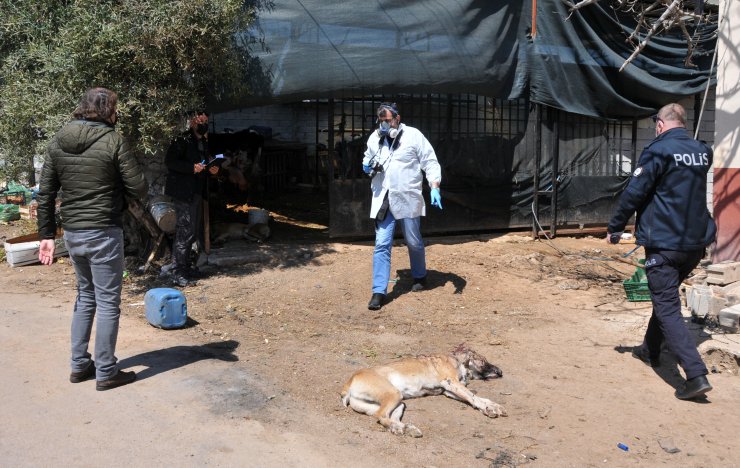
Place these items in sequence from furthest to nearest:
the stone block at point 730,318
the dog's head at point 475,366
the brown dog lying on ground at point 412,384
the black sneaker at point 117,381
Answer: the stone block at point 730,318 < the dog's head at point 475,366 < the black sneaker at point 117,381 < the brown dog lying on ground at point 412,384

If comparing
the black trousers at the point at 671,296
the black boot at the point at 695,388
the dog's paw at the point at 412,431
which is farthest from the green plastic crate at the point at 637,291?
the dog's paw at the point at 412,431

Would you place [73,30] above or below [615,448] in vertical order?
above

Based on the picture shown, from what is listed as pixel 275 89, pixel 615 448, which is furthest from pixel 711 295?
pixel 275 89

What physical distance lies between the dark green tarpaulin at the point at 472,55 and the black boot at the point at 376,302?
2.73 metres

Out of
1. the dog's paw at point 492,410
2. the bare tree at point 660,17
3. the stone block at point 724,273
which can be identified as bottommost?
the dog's paw at point 492,410

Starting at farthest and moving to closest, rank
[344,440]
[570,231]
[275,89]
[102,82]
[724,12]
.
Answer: [570,231] < [275,89] < [724,12] < [102,82] < [344,440]

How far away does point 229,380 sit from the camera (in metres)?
4.68

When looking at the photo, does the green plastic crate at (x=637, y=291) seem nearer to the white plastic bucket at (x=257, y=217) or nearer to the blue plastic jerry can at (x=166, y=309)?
the blue plastic jerry can at (x=166, y=309)

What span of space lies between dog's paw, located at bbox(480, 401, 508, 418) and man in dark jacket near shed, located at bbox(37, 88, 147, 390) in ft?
7.81

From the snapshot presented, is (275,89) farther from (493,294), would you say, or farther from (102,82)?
(493,294)

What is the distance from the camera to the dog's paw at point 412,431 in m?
3.88

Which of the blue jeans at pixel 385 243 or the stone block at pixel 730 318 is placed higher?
the blue jeans at pixel 385 243

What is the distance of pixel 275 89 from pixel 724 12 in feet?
15.8

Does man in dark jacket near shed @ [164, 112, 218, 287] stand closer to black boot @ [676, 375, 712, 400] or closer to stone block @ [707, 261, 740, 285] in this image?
black boot @ [676, 375, 712, 400]
